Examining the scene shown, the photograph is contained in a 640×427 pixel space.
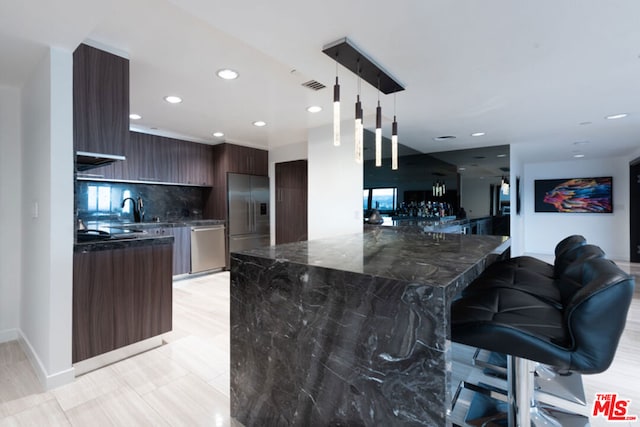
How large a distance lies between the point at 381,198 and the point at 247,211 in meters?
2.39

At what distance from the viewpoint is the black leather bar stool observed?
94 centimetres

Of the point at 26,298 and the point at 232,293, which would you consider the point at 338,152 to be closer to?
the point at 232,293

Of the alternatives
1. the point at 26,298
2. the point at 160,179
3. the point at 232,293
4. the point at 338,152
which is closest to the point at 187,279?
the point at 160,179

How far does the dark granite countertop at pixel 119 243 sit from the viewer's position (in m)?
2.04

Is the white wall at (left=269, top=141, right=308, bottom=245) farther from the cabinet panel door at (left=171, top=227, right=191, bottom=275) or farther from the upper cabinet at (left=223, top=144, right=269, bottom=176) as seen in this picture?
the cabinet panel door at (left=171, top=227, right=191, bottom=275)

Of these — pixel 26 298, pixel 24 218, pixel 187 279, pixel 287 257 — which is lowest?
pixel 187 279

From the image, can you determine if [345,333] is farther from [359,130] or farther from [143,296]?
[143,296]

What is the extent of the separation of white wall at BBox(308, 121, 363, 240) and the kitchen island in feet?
7.14

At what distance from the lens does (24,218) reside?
8.27 ft

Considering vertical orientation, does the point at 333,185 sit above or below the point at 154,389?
above

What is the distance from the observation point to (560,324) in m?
1.10

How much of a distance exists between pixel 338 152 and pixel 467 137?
2114mm

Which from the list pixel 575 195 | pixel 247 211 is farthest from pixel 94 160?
pixel 575 195

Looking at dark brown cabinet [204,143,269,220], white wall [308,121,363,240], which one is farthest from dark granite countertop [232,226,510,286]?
dark brown cabinet [204,143,269,220]
